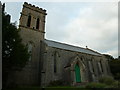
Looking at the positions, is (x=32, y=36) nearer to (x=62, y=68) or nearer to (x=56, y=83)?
(x=62, y=68)

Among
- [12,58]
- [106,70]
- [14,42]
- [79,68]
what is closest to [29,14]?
[14,42]

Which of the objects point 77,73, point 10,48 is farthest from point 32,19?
point 77,73

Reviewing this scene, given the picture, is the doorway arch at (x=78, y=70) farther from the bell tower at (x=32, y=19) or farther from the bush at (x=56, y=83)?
the bell tower at (x=32, y=19)

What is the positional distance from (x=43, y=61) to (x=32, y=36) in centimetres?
628

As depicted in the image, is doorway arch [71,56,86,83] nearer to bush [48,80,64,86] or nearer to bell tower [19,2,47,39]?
bush [48,80,64,86]

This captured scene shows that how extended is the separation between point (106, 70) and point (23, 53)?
76.5ft

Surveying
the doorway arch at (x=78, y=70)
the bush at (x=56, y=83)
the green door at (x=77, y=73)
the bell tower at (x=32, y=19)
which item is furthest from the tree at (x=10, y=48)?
the green door at (x=77, y=73)

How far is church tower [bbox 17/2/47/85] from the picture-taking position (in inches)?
857

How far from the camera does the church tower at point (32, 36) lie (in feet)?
71.4

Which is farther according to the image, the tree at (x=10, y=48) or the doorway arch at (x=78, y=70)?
the doorway arch at (x=78, y=70)

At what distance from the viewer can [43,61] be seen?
22031 mm

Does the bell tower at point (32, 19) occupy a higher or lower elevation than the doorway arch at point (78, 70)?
higher

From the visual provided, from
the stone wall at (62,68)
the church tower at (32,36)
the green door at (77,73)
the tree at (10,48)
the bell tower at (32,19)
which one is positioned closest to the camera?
the tree at (10,48)

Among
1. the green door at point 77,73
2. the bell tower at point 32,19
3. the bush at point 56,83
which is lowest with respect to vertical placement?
the bush at point 56,83
